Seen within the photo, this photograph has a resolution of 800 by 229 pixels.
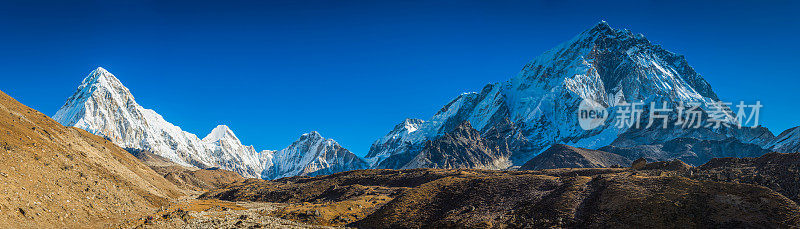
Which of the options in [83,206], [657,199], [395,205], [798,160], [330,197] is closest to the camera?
[657,199]

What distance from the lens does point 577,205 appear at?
5088cm

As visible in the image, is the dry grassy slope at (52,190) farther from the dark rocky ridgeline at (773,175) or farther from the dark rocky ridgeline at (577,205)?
the dark rocky ridgeline at (773,175)

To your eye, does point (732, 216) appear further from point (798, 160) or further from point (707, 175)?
point (798, 160)

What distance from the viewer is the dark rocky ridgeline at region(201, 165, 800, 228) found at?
4125 cm

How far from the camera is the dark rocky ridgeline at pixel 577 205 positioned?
135ft

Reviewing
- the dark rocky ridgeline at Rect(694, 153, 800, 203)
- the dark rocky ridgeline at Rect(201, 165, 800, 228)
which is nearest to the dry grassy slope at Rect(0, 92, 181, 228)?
the dark rocky ridgeline at Rect(201, 165, 800, 228)

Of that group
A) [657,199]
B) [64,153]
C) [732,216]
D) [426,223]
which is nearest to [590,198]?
[657,199]

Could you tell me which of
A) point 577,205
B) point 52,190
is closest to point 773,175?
point 577,205

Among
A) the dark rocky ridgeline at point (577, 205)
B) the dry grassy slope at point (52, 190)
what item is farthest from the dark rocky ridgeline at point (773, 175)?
the dry grassy slope at point (52, 190)

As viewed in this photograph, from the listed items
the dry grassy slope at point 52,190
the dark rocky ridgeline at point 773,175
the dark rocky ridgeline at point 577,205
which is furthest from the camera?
the dark rocky ridgeline at point 773,175

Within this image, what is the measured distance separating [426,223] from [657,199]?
27.4 m

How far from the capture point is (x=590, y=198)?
52.1 meters

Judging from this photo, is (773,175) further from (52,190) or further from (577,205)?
(52,190)

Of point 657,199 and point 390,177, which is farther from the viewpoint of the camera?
point 390,177
